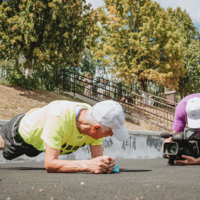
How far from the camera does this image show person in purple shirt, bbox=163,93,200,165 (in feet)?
11.7

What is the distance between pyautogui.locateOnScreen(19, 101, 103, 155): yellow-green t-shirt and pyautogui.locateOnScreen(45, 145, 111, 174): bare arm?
97mm

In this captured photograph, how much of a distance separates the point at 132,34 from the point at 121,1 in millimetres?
3196

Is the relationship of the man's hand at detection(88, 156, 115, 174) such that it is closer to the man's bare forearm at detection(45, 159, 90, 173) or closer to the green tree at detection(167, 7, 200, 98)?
the man's bare forearm at detection(45, 159, 90, 173)

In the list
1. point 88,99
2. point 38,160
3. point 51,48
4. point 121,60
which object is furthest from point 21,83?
point 121,60

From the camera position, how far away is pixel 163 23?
19109mm

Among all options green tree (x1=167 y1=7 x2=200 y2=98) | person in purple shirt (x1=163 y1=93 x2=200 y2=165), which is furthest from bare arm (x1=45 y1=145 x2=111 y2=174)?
green tree (x1=167 y1=7 x2=200 y2=98)

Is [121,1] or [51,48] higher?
[121,1]

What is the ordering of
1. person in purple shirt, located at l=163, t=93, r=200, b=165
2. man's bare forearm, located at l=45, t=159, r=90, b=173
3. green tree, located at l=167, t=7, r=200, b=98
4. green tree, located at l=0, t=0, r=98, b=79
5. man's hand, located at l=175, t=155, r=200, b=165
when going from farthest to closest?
green tree, located at l=167, t=7, r=200, b=98 < green tree, located at l=0, t=0, r=98, b=79 < man's hand, located at l=175, t=155, r=200, b=165 < person in purple shirt, located at l=163, t=93, r=200, b=165 < man's bare forearm, located at l=45, t=159, r=90, b=173

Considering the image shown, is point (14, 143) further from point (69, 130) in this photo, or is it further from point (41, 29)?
point (41, 29)

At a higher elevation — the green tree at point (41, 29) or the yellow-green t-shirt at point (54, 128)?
the green tree at point (41, 29)

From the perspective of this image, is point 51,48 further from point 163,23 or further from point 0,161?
point 163,23

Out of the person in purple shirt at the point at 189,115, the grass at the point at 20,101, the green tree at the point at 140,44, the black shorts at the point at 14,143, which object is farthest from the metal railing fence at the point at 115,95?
the black shorts at the point at 14,143

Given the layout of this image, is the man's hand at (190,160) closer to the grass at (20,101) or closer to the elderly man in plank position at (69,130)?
the elderly man in plank position at (69,130)

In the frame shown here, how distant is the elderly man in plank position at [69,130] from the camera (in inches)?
100
